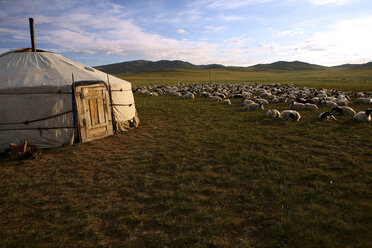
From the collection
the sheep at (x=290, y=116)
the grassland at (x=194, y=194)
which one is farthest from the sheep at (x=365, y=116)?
the grassland at (x=194, y=194)

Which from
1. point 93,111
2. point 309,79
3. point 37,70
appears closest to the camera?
point 37,70

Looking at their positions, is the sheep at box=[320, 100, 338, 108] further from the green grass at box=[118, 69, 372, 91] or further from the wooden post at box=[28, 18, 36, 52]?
the green grass at box=[118, 69, 372, 91]

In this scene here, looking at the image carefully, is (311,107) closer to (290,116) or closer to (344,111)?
(344,111)

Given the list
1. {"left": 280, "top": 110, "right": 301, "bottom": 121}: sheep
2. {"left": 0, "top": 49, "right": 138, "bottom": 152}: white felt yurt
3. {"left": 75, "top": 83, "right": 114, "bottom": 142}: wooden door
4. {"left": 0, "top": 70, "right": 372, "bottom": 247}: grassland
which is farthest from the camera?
{"left": 280, "top": 110, "right": 301, "bottom": 121}: sheep

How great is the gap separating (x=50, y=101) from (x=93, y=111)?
5.12 feet

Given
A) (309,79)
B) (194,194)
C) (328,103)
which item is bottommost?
(194,194)

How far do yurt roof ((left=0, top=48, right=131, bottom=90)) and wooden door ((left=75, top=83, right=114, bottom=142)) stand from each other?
0.47 metres

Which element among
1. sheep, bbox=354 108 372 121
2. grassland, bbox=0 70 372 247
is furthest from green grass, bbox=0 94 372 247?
sheep, bbox=354 108 372 121

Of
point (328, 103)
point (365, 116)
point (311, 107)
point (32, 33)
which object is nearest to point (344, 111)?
point (365, 116)

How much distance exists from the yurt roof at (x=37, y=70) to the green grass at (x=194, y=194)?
2660 mm

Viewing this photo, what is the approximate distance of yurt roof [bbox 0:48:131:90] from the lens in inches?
303

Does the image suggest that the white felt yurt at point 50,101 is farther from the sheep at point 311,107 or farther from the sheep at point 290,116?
the sheep at point 311,107

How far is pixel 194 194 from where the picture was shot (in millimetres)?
4699

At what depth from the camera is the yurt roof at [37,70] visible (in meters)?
7.70
